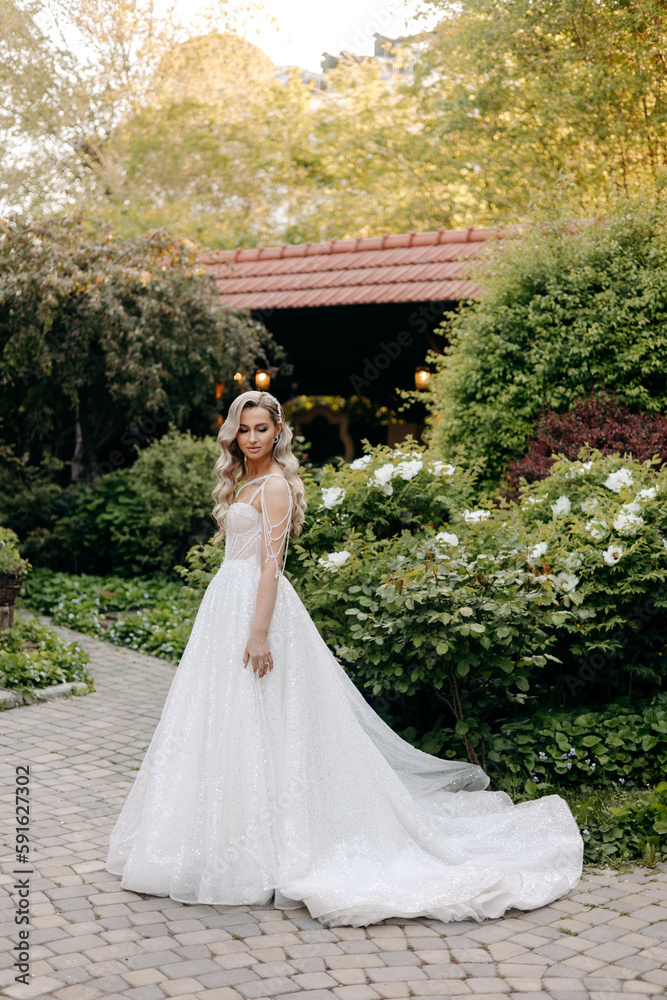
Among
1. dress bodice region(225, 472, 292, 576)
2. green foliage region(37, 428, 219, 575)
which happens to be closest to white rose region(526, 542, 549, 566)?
dress bodice region(225, 472, 292, 576)

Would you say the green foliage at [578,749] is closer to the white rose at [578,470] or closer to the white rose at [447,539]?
the white rose at [447,539]

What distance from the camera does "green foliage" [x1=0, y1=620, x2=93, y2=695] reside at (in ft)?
21.6

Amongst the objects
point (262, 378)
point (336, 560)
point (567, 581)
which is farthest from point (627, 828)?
point (262, 378)

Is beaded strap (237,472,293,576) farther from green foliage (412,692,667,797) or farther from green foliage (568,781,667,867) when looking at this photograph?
green foliage (568,781,667,867)

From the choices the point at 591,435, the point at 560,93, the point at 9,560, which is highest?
the point at 560,93

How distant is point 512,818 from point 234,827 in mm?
1335

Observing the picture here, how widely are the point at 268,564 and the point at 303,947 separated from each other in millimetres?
1461

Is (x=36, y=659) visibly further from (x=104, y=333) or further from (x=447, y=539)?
(x=104, y=333)

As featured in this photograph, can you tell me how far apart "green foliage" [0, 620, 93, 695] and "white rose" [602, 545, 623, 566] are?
13.4 feet

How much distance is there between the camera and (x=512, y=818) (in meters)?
4.08

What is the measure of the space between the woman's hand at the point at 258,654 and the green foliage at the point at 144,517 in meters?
6.70

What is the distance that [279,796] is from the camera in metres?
3.62

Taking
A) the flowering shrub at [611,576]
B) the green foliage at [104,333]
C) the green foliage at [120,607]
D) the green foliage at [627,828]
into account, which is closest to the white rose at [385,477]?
the flowering shrub at [611,576]

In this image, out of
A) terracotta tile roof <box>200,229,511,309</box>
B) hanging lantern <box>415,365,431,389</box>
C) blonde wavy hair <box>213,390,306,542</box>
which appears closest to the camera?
blonde wavy hair <box>213,390,306,542</box>
